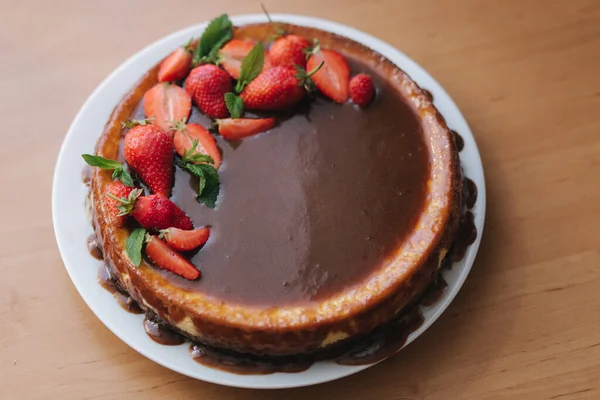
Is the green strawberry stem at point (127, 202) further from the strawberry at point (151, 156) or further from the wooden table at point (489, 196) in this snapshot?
the wooden table at point (489, 196)

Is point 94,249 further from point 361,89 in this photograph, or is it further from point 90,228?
point 361,89

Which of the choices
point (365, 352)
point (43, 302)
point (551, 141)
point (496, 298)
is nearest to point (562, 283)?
point (496, 298)

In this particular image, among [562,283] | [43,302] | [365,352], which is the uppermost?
[43,302]

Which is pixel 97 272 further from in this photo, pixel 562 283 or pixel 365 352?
pixel 562 283

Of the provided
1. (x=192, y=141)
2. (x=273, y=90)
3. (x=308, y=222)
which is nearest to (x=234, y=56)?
(x=273, y=90)

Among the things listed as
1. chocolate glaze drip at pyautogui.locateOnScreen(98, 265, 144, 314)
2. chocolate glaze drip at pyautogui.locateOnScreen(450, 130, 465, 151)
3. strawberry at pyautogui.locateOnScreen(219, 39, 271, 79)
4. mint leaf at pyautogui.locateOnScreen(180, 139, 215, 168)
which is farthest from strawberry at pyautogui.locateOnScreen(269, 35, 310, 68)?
chocolate glaze drip at pyautogui.locateOnScreen(98, 265, 144, 314)

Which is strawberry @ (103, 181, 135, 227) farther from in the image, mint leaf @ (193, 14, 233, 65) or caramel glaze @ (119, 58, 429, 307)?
mint leaf @ (193, 14, 233, 65)
